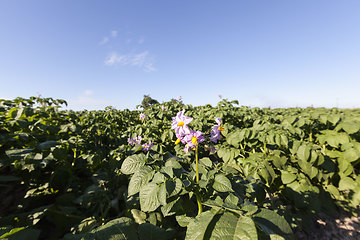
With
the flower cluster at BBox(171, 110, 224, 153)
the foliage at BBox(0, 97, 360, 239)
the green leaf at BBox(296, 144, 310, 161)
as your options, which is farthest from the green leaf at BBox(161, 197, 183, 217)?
the green leaf at BBox(296, 144, 310, 161)

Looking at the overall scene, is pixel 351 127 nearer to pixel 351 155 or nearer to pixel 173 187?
pixel 351 155

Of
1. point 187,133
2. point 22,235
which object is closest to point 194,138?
point 187,133

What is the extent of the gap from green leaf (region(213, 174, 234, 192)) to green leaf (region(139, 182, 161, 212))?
33 cm

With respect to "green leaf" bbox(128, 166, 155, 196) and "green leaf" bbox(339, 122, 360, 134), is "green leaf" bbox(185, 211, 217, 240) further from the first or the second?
"green leaf" bbox(339, 122, 360, 134)

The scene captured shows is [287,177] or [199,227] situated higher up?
[199,227]

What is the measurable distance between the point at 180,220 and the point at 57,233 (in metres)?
1.50

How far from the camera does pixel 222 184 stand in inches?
34.2

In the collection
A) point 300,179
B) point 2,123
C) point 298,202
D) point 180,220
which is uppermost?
point 2,123

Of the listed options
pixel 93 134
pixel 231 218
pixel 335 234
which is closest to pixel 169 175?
pixel 231 218

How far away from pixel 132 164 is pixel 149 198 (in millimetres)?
354

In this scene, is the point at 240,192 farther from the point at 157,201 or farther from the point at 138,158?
the point at 138,158

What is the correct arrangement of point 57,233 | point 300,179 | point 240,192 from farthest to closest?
1. point 300,179
2. point 57,233
3. point 240,192

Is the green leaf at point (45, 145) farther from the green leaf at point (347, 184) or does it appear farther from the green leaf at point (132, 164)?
the green leaf at point (347, 184)

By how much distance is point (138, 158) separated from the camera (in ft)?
3.86
